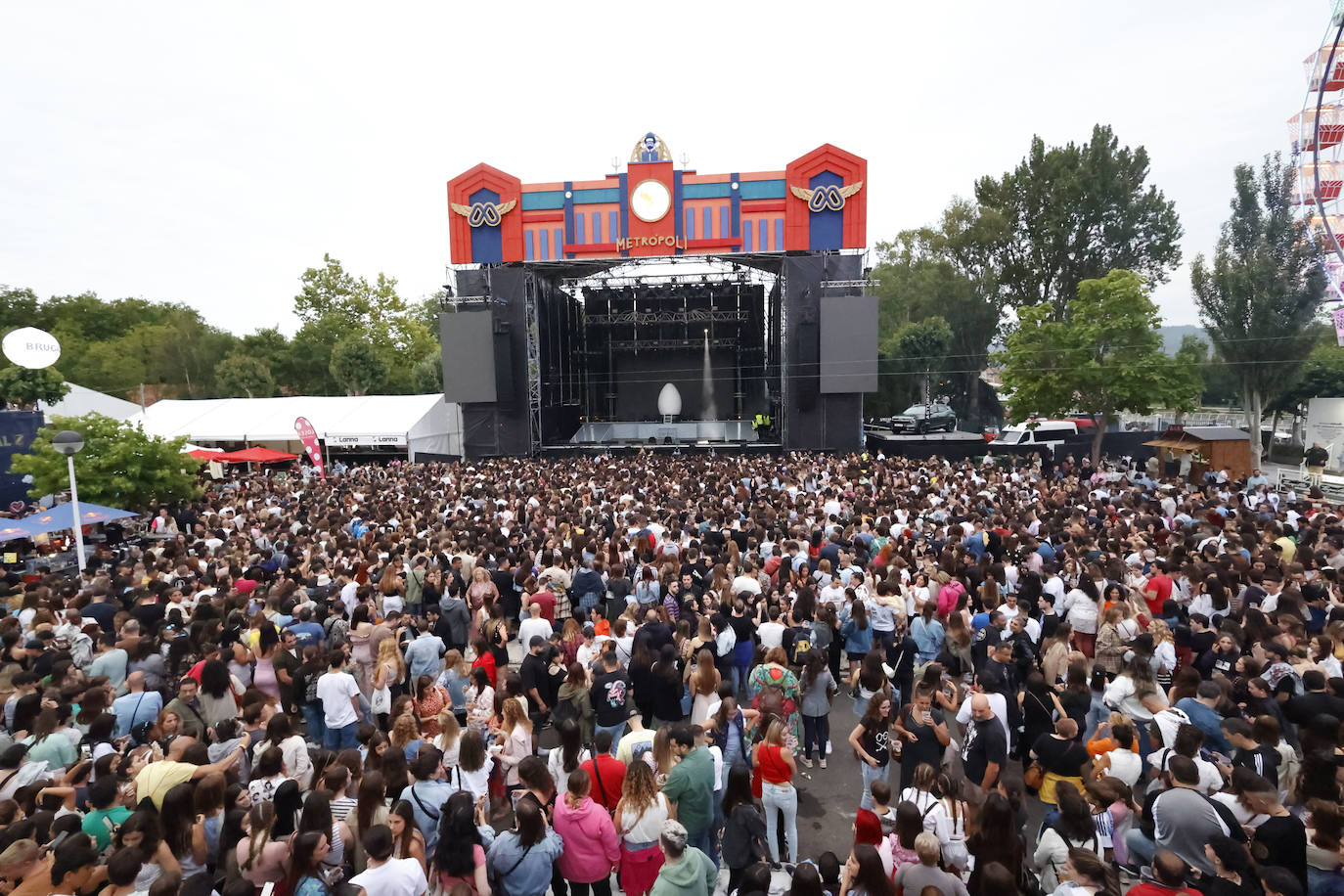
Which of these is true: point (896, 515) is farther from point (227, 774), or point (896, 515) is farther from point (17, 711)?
point (17, 711)

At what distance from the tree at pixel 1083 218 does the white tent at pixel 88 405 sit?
4119 cm

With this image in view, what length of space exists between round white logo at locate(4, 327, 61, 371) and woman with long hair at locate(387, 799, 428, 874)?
38.1 feet

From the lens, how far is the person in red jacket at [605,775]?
3.65 meters

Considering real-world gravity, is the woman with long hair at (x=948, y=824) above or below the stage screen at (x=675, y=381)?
below

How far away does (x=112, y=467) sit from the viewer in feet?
42.5

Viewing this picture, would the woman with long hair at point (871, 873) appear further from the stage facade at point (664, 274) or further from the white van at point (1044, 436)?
the white van at point (1044, 436)

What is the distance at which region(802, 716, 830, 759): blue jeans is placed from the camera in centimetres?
537

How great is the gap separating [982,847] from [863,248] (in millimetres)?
23570

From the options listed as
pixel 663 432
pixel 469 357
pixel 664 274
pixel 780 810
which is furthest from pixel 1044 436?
pixel 780 810

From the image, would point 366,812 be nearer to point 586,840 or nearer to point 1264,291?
point 586,840

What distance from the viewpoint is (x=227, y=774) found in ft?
12.1

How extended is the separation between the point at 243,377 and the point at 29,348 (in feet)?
92.9

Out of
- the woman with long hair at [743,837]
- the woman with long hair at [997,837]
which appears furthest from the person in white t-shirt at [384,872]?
the woman with long hair at [997,837]

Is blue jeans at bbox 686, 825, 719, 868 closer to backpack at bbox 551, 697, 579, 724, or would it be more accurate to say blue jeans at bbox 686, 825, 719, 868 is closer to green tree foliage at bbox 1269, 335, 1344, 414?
backpack at bbox 551, 697, 579, 724
